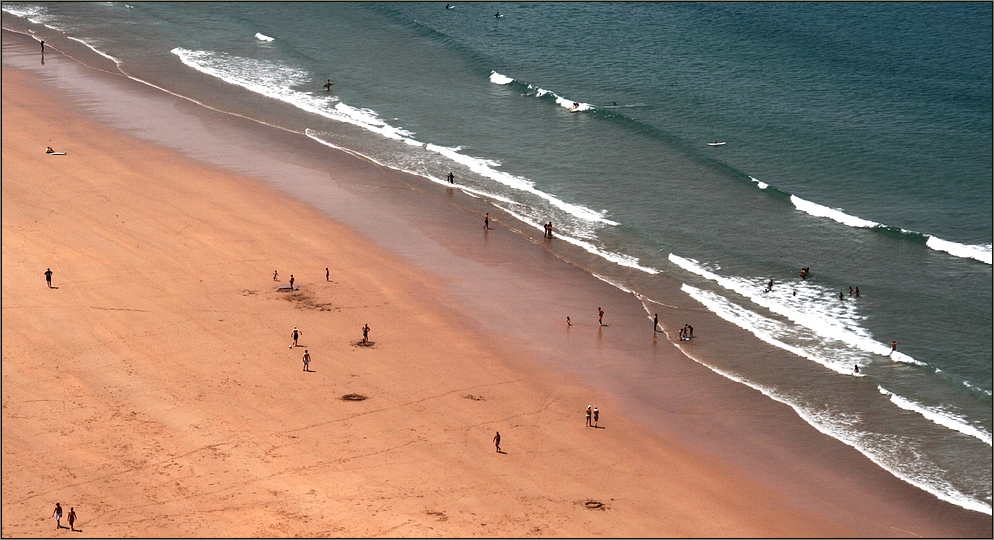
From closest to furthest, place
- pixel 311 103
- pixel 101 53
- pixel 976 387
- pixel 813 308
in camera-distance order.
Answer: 1. pixel 976 387
2. pixel 813 308
3. pixel 311 103
4. pixel 101 53

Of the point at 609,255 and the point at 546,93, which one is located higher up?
the point at 546,93

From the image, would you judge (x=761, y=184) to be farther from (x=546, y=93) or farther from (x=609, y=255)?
(x=546, y=93)

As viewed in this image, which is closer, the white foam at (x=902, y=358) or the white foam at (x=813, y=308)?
the white foam at (x=902, y=358)

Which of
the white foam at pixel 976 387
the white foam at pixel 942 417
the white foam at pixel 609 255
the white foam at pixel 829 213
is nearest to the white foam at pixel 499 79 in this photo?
the white foam at pixel 609 255

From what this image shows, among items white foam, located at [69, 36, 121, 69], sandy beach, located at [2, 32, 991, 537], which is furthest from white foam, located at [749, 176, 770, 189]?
white foam, located at [69, 36, 121, 69]

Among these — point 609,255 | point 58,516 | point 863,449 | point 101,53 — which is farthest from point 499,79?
point 58,516

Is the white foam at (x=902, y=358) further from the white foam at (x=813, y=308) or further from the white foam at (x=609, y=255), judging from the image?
the white foam at (x=609, y=255)
